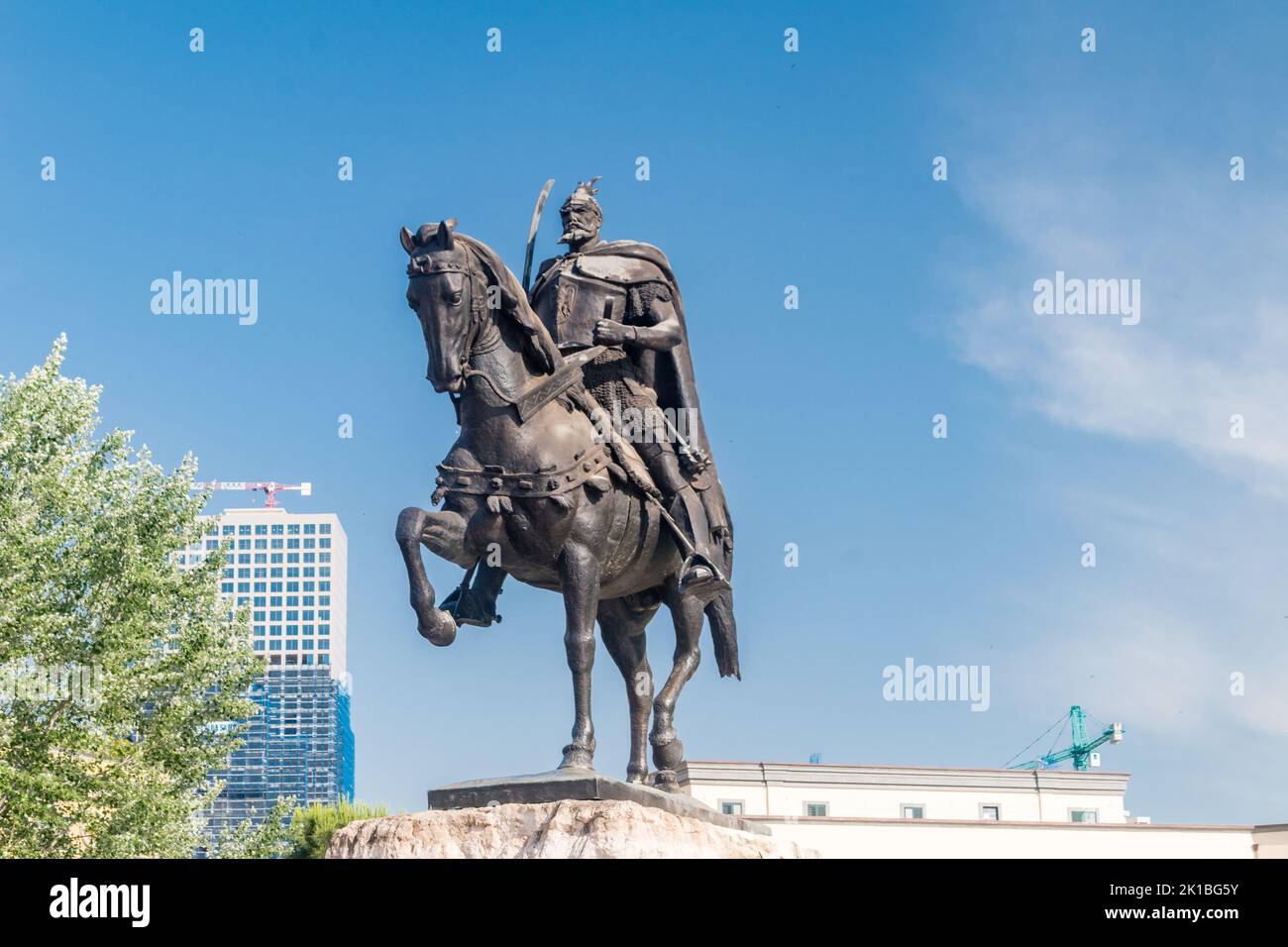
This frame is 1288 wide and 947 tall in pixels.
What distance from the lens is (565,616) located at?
12.4m

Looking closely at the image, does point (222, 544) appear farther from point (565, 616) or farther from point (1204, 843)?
point (1204, 843)

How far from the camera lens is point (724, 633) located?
46.4 ft

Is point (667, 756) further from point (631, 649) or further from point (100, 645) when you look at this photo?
point (100, 645)

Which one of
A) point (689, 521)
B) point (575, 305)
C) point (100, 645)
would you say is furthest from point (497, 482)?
point (100, 645)

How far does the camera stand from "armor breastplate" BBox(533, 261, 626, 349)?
44.9ft

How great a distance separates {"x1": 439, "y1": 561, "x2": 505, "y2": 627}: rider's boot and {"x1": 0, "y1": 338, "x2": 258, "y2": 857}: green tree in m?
16.8

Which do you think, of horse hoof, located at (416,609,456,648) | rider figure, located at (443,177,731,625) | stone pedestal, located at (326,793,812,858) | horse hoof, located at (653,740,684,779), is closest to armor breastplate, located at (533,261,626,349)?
rider figure, located at (443,177,731,625)

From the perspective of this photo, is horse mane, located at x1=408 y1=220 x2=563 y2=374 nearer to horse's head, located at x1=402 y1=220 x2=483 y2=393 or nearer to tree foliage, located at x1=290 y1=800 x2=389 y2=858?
horse's head, located at x1=402 y1=220 x2=483 y2=393

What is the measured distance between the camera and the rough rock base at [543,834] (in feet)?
35.9

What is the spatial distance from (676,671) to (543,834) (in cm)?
290
